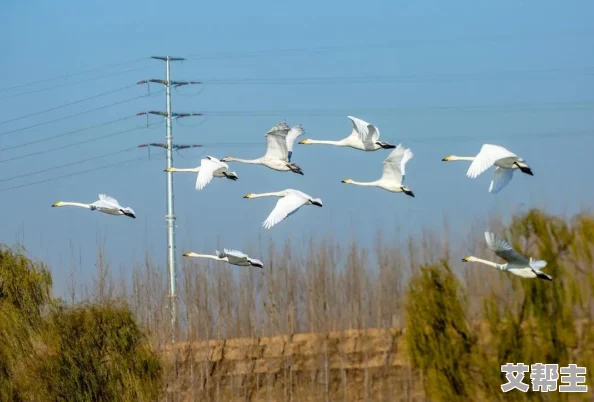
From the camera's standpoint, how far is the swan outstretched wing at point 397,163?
60.3 ft

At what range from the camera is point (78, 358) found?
21.5 meters

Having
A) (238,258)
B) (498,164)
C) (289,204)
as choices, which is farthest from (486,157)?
(238,258)

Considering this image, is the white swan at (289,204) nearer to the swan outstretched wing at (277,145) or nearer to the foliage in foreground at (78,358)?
the swan outstretched wing at (277,145)

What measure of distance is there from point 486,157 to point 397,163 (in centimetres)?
198

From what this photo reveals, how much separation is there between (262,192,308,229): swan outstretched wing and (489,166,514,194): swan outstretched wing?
2.62 metres

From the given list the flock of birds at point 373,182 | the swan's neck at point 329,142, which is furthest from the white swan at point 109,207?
the swan's neck at point 329,142

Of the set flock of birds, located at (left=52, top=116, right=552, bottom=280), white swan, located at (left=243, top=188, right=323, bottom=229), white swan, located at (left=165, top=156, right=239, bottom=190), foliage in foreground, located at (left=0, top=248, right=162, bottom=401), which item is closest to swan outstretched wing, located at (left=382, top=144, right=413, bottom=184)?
flock of birds, located at (left=52, top=116, right=552, bottom=280)

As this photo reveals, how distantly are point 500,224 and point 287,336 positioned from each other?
909 cm

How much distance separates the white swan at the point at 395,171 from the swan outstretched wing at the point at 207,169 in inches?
91.6

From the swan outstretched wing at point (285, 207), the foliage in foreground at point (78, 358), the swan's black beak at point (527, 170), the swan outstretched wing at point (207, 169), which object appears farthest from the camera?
the foliage in foreground at point (78, 358)

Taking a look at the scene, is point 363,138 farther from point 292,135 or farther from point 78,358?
point 78,358

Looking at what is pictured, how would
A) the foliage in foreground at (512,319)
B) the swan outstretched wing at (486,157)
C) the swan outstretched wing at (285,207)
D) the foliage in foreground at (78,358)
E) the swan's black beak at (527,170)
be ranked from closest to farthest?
1. the swan outstretched wing at (486,157)
2. the swan's black beak at (527,170)
3. the swan outstretched wing at (285,207)
4. the foliage in foreground at (512,319)
5. the foliage in foreground at (78,358)

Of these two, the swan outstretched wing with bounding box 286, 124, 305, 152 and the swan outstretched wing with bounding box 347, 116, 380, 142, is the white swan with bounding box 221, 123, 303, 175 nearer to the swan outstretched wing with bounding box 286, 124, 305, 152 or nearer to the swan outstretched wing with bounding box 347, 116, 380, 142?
the swan outstretched wing with bounding box 286, 124, 305, 152

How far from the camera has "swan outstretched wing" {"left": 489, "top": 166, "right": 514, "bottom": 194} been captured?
57.1 ft
